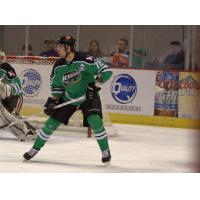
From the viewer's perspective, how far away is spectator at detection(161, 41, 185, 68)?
10.8 metres

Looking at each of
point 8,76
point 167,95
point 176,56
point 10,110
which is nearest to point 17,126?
point 10,110

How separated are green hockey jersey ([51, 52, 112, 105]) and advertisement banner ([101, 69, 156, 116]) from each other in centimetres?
440

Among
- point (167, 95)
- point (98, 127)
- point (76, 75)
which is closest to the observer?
point (98, 127)

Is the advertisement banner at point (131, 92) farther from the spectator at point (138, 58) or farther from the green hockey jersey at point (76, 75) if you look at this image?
the green hockey jersey at point (76, 75)

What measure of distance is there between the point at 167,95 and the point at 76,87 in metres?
4.50

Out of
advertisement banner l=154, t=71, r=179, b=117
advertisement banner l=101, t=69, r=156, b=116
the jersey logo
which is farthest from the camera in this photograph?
advertisement banner l=101, t=69, r=156, b=116

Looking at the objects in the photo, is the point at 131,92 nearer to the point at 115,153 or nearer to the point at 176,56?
the point at 176,56

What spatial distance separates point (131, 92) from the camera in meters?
10.7

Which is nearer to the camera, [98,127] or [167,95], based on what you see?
[98,127]

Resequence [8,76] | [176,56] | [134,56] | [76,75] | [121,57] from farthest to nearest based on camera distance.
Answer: [134,56] → [121,57] → [176,56] → [8,76] → [76,75]


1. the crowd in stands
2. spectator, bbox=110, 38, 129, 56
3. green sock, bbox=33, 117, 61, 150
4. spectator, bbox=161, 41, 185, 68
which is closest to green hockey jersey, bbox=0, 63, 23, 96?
green sock, bbox=33, 117, 61, 150

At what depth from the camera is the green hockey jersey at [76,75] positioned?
6082 millimetres

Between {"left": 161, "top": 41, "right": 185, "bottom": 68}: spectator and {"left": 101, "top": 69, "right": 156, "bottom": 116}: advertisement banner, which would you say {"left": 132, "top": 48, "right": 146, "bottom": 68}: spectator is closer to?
{"left": 161, "top": 41, "right": 185, "bottom": 68}: spectator
